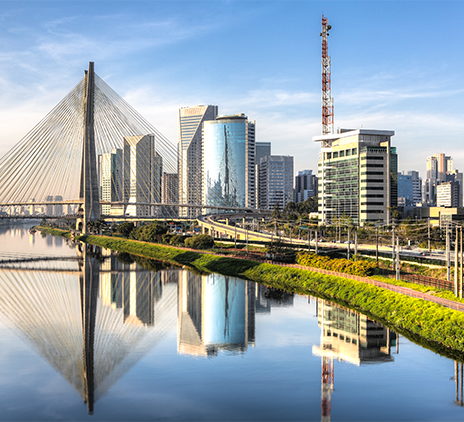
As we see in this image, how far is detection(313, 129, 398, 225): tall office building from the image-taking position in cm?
9144

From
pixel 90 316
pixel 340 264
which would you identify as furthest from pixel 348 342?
pixel 90 316

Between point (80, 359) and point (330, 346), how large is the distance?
1491 centimetres

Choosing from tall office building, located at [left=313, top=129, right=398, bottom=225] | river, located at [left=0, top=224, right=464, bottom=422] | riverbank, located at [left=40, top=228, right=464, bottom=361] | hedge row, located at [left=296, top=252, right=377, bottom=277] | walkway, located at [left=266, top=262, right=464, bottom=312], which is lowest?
river, located at [left=0, top=224, right=464, bottom=422]

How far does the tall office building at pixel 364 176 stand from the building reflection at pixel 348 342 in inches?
2180

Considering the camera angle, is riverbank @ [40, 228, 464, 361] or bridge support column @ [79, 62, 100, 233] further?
bridge support column @ [79, 62, 100, 233]

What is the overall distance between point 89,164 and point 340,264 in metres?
58.5

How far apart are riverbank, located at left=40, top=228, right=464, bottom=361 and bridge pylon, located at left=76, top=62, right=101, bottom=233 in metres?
25.9

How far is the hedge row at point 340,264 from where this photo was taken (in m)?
45.8

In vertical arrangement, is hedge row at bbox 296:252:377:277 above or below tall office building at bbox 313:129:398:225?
below

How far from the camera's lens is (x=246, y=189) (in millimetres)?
191875

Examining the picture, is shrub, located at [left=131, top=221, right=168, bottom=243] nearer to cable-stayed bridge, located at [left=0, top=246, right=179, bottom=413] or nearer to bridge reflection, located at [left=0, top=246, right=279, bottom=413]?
cable-stayed bridge, located at [left=0, top=246, right=179, bottom=413]

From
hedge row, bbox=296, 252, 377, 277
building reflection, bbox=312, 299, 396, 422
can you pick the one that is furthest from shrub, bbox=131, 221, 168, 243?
building reflection, bbox=312, 299, 396, 422

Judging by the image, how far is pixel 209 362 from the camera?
94.4ft

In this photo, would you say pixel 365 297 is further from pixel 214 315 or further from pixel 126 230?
pixel 126 230
